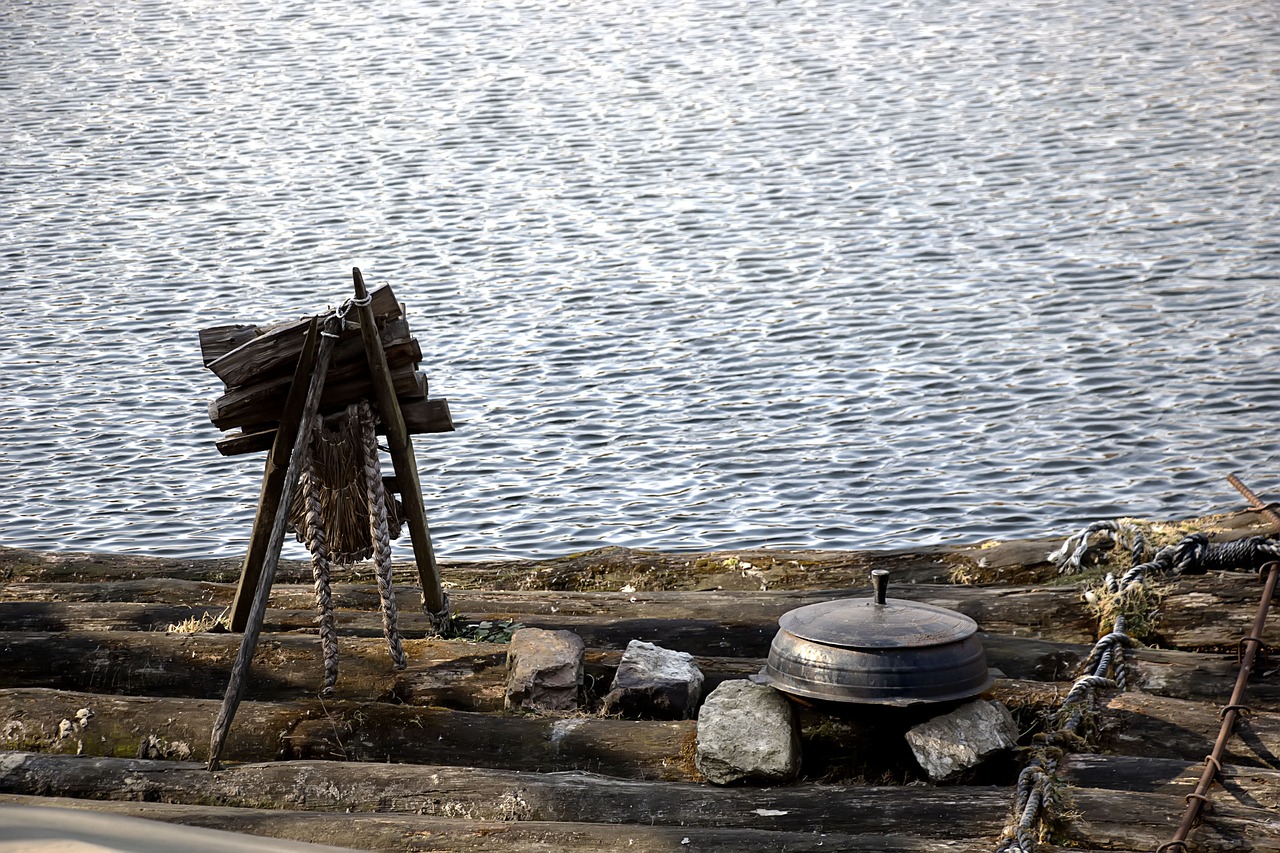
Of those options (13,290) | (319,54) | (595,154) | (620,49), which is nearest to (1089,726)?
(13,290)

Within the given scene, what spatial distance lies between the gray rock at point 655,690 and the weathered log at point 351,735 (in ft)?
0.73

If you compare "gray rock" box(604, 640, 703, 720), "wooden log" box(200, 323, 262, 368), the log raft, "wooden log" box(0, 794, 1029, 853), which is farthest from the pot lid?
"wooden log" box(200, 323, 262, 368)

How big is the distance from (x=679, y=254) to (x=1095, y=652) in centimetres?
1282

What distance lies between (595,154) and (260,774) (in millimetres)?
18127

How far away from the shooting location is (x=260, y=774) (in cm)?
556

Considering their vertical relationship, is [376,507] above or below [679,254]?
below

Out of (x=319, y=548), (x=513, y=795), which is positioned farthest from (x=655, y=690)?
(x=319, y=548)

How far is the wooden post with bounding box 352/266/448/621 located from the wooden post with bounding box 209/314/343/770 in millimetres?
201

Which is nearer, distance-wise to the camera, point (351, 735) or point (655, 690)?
point (351, 735)

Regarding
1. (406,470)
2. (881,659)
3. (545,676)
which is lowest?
A: (545,676)

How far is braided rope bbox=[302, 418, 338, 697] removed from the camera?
639cm

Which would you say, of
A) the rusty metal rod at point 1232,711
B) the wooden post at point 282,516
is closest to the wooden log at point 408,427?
the wooden post at point 282,516

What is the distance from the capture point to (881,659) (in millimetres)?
5480

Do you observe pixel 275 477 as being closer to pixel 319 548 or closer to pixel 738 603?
pixel 319 548
